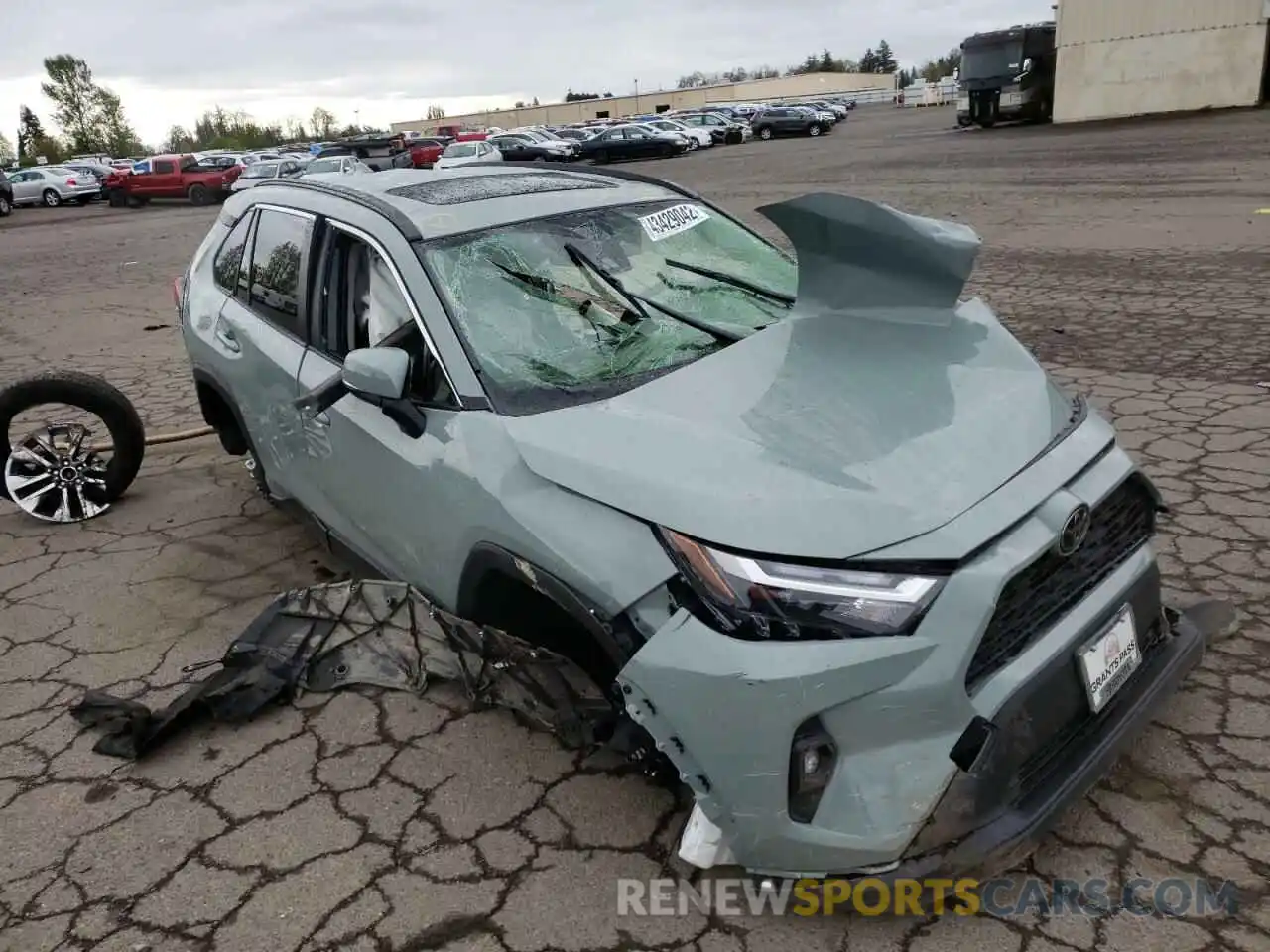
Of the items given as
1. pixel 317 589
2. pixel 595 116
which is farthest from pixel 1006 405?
pixel 595 116

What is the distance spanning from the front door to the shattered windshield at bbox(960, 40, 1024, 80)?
107ft

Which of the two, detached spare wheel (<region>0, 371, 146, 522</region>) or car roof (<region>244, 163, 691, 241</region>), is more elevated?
car roof (<region>244, 163, 691, 241</region>)

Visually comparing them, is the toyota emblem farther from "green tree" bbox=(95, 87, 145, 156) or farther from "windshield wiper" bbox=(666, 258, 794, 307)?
"green tree" bbox=(95, 87, 145, 156)

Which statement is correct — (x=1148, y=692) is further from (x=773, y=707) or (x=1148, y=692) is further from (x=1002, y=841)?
(x=773, y=707)

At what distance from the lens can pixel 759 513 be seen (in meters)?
2.22

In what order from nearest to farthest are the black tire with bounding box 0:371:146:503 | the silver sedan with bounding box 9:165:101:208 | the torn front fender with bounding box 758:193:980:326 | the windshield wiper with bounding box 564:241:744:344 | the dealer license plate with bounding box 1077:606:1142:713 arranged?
the dealer license plate with bounding box 1077:606:1142:713, the torn front fender with bounding box 758:193:980:326, the windshield wiper with bounding box 564:241:744:344, the black tire with bounding box 0:371:146:503, the silver sedan with bounding box 9:165:101:208

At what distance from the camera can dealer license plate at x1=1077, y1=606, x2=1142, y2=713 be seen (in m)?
2.37

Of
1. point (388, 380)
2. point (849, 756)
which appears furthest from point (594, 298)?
point (849, 756)

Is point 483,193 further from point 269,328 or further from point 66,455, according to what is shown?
point 66,455

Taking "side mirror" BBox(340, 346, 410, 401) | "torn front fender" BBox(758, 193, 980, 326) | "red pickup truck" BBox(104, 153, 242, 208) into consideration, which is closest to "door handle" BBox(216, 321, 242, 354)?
"side mirror" BBox(340, 346, 410, 401)

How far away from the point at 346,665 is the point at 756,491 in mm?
1900

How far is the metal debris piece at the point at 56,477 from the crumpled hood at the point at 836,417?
369 cm

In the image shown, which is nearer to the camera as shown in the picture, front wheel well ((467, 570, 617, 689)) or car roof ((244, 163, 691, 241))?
front wheel well ((467, 570, 617, 689))

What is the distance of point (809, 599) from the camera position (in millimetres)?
2143
